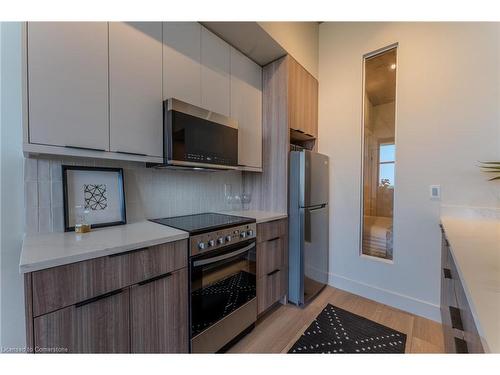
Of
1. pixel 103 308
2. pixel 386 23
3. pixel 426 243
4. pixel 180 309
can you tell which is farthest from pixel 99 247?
pixel 386 23

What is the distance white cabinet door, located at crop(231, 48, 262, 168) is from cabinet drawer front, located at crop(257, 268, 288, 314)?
1.08m

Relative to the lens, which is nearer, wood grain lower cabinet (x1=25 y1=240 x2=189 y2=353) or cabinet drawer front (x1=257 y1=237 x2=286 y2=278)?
wood grain lower cabinet (x1=25 y1=240 x2=189 y2=353)

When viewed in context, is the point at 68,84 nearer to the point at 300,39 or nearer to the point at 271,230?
the point at 271,230

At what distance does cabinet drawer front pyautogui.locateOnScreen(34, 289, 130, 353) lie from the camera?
2.69ft

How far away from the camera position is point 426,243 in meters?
1.90

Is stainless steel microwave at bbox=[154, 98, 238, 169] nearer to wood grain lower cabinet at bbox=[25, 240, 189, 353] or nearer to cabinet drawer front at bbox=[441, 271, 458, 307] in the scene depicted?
wood grain lower cabinet at bbox=[25, 240, 189, 353]

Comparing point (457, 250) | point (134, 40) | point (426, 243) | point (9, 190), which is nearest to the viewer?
point (457, 250)

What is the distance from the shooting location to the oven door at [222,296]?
4.26 feet

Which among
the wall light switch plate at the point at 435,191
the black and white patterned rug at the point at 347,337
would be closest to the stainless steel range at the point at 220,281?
the black and white patterned rug at the point at 347,337

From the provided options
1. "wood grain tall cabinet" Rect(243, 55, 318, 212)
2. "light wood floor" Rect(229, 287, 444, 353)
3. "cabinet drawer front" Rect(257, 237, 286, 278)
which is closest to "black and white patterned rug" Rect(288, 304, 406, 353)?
"light wood floor" Rect(229, 287, 444, 353)

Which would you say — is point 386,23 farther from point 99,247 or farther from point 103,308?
point 103,308

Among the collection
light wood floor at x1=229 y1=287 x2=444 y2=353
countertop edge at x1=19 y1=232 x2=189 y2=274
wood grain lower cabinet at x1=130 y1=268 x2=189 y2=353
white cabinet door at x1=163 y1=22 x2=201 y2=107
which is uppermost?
white cabinet door at x1=163 y1=22 x2=201 y2=107

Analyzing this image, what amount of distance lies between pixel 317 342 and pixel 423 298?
115 cm

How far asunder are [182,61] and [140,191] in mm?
1034
